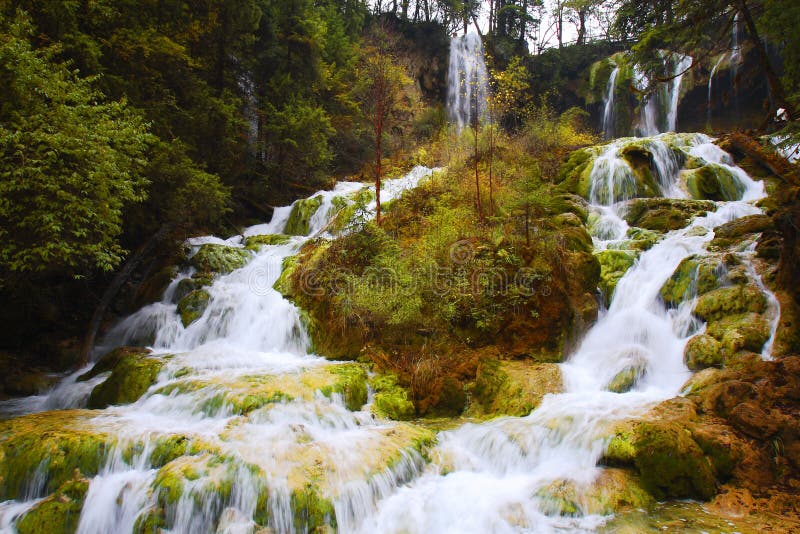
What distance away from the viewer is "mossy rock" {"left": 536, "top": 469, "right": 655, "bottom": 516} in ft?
13.9

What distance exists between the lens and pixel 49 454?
4742 mm

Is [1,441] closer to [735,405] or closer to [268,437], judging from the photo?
[268,437]

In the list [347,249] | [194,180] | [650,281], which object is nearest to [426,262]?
[347,249]

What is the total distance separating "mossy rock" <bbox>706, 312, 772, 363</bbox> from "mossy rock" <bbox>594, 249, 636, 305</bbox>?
2.29 metres

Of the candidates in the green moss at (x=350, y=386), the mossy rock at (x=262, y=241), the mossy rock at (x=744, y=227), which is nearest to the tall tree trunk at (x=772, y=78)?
the mossy rock at (x=744, y=227)

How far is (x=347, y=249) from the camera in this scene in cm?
972

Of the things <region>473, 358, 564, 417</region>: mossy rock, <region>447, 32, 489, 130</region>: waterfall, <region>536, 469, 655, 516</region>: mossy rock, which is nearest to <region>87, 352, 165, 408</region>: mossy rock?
<region>473, 358, 564, 417</region>: mossy rock

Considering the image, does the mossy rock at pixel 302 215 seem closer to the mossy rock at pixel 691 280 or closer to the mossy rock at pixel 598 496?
the mossy rock at pixel 691 280

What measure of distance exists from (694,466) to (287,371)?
582 cm

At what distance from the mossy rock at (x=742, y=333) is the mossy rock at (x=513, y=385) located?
2.37m

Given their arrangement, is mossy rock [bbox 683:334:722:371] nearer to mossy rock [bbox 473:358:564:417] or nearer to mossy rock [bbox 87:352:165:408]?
mossy rock [bbox 473:358:564:417]

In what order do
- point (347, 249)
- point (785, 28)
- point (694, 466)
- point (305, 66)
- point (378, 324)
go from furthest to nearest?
point (305, 66), point (347, 249), point (378, 324), point (785, 28), point (694, 466)

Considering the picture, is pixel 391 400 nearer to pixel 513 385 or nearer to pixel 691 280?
pixel 513 385

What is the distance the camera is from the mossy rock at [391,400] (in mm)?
6520
